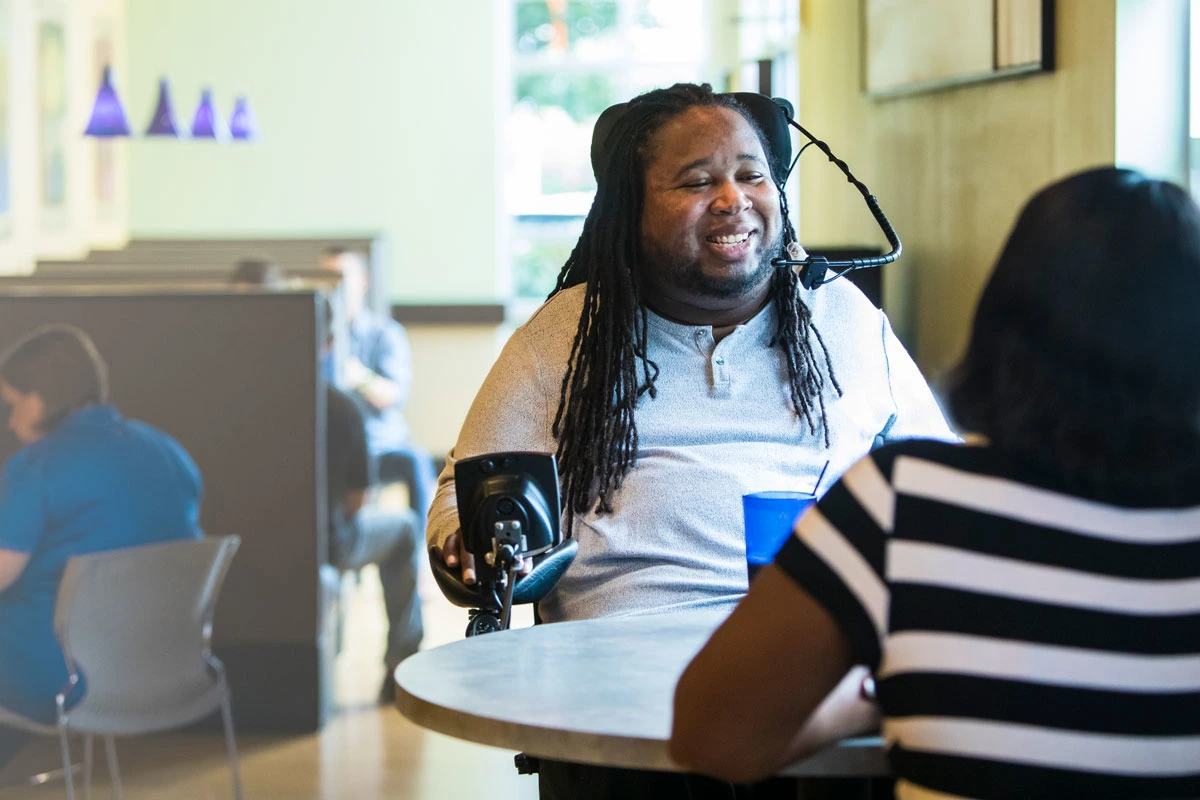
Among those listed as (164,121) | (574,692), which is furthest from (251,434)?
(164,121)

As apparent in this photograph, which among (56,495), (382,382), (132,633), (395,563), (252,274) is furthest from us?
(382,382)

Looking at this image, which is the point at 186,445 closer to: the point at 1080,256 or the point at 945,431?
Answer: the point at 945,431

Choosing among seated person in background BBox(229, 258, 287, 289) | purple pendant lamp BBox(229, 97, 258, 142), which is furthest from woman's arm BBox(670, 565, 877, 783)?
purple pendant lamp BBox(229, 97, 258, 142)

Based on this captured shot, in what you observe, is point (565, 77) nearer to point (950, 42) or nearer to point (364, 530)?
point (364, 530)

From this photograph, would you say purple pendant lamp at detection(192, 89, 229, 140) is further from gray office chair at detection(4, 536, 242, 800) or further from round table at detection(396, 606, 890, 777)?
round table at detection(396, 606, 890, 777)

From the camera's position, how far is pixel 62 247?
22.9 feet

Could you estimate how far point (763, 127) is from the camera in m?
2.05

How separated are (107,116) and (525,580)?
5059 mm

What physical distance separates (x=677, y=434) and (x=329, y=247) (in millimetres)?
5555

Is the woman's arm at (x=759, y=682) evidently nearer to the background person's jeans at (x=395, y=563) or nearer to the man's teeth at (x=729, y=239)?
the man's teeth at (x=729, y=239)

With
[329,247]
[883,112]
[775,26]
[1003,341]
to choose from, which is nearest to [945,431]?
[1003,341]

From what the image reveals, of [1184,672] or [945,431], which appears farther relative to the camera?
[945,431]

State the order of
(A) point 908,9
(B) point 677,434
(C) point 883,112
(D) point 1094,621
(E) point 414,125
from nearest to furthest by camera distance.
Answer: (D) point 1094,621 → (B) point 677,434 → (A) point 908,9 → (C) point 883,112 → (E) point 414,125

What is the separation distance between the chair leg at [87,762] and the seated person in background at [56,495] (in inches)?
4.6
